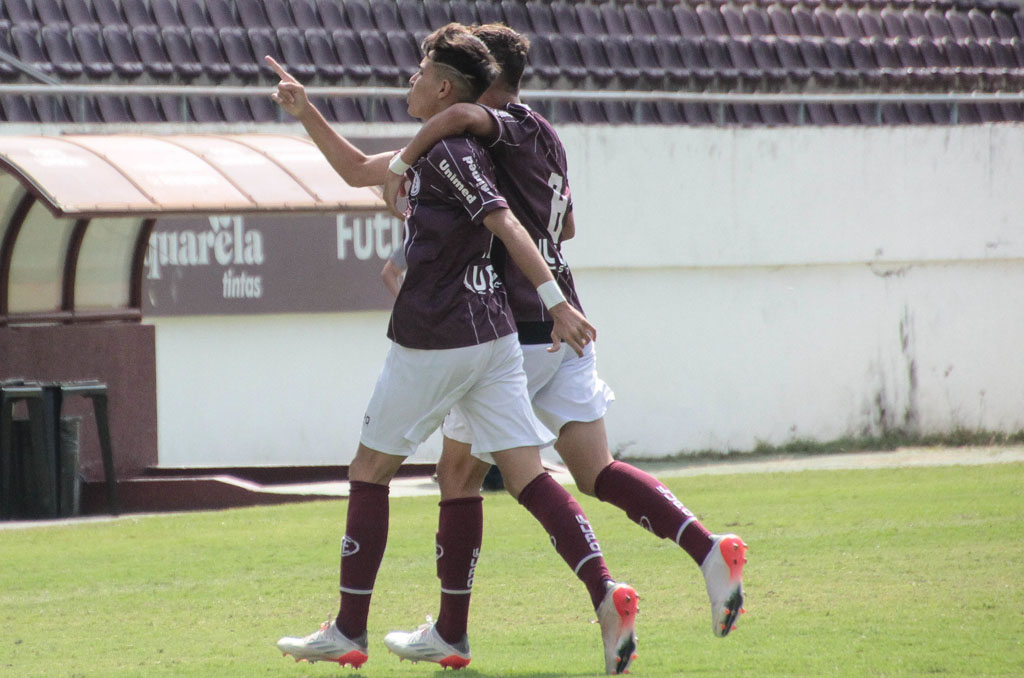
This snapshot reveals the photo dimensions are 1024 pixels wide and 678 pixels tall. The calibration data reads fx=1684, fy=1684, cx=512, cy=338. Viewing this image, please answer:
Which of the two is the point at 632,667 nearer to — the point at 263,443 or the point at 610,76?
the point at 263,443

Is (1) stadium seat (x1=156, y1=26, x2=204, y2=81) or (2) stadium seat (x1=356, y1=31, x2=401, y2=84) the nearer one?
(1) stadium seat (x1=156, y1=26, x2=204, y2=81)

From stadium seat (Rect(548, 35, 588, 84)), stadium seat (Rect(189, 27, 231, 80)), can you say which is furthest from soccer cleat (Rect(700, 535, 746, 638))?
stadium seat (Rect(548, 35, 588, 84))

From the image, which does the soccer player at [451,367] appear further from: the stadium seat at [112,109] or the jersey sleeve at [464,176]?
the stadium seat at [112,109]

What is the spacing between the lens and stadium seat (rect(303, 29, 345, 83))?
14.7 meters

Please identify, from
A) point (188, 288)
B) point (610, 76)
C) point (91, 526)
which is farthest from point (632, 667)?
point (610, 76)

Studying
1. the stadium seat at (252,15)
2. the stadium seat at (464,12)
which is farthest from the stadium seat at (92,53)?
the stadium seat at (464,12)

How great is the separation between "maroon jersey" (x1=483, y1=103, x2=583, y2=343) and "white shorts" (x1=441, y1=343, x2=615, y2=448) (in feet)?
0.25

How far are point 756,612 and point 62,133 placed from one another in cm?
839

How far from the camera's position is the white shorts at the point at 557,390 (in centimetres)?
544

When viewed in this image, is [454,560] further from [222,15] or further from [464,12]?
[464,12]

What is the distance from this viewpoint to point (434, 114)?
5.34 m

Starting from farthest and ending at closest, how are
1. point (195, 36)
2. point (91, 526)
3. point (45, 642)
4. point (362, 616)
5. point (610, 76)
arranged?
1. point (610, 76)
2. point (195, 36)
3. point (91, 526)
4. point (45, 642)
5. point (362, 616)

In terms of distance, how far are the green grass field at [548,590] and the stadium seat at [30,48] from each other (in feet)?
15.4

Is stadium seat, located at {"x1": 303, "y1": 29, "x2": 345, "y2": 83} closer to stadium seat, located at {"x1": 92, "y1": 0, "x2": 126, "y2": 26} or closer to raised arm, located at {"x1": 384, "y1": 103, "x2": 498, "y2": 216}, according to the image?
stadium seat, located at {"x1": 92, "y1": 0, "x2": 126, "y2": 26}
